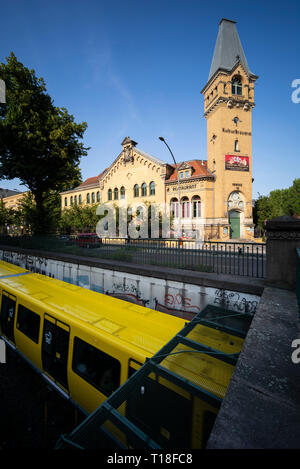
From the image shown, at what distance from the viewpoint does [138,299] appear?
807cm

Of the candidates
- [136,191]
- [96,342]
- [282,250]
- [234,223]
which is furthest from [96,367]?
[136,191]

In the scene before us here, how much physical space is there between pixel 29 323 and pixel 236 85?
36926mm

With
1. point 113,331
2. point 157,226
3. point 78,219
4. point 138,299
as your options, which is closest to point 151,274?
point 138,299

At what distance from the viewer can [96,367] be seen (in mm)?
4039

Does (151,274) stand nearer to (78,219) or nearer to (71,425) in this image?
(71,425)

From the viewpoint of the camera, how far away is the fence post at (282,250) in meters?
5.08

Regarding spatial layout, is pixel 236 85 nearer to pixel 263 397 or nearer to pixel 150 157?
pixel 150 157

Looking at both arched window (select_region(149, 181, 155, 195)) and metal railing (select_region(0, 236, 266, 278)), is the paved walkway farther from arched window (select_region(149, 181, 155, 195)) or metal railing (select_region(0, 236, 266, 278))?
arched window (select_region(149, 181, 155, 195))

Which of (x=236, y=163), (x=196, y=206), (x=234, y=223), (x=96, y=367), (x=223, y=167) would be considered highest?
(x=236, y=163)

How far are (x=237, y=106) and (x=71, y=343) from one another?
113 ft

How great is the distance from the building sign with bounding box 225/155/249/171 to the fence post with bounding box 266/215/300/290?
84.3 ft

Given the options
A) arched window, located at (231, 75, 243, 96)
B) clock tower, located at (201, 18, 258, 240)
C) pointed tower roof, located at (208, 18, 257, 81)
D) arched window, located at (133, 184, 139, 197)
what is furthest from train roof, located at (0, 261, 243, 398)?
pointed tower roof, located at (208, 18, 257, 81)

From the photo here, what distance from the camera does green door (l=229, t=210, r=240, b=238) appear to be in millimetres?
28219

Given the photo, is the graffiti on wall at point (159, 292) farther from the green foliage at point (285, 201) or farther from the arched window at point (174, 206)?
the green foliage at point (285, 201)
